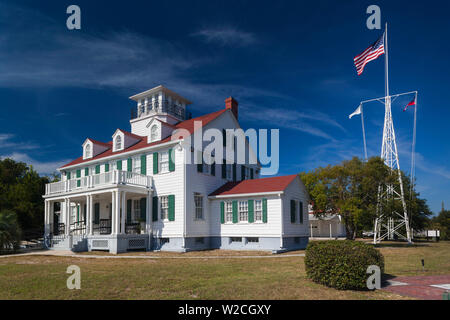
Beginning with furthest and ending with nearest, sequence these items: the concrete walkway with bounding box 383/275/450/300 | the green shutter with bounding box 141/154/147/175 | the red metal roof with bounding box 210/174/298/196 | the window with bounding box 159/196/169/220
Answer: the green shutter with bounding box 141/154/147/175 → the window with bounding box 159/196/169/220 → the red metal roof with bounding box 210/174/298/196 → the concrete walkway with bounding box 383/275/450/300

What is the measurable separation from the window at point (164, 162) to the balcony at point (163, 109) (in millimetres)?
6145

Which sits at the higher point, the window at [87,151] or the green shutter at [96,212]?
the window at [87,151]

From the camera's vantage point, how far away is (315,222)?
4347cm

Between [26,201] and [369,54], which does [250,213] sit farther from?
[26,201]

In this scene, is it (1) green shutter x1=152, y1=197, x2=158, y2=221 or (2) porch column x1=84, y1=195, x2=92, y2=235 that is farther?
(2) porch column x1=84, y1=195, x2=92, y2=235

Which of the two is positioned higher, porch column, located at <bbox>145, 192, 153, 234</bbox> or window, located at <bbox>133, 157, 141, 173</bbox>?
window, located at <bbox>133, 157, 141, 173</bbox>

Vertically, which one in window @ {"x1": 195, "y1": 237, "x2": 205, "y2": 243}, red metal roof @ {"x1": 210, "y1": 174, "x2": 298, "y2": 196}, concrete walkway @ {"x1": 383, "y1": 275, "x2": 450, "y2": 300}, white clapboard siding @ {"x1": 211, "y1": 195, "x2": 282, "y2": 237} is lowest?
window @ {"x1": 195, "y1": 237, "x2": 205, "y2": 243}

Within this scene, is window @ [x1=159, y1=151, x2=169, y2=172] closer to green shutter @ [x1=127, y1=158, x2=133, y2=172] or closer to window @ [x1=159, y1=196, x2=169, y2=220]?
window @ [x1=159, y1=196, x2=169, y2=220]

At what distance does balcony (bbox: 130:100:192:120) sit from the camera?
2822 cm

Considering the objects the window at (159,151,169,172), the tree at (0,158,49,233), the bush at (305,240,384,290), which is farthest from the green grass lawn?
the tree at (0,158,49,233)

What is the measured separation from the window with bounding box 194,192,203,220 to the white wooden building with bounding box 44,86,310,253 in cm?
7

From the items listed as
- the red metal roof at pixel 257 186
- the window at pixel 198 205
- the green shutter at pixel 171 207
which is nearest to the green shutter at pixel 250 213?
the red metal roof at pixel 257 186

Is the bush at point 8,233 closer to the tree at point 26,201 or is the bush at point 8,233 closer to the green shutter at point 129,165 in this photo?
the tree at point 26,201

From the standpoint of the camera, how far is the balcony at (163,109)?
1111 inches
